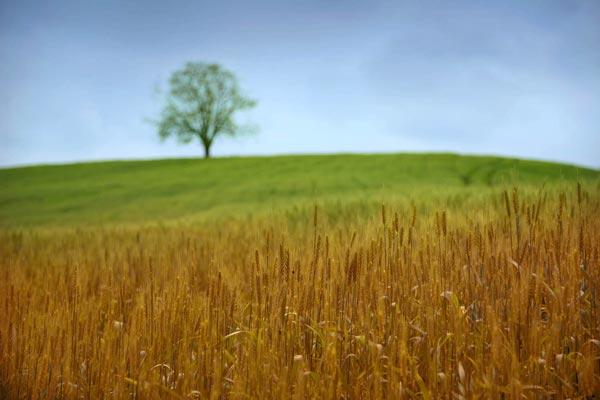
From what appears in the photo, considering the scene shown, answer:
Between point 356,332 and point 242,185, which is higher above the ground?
point 242,185

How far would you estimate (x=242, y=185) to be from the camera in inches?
683

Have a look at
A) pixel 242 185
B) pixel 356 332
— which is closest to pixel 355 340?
pixel 356 332

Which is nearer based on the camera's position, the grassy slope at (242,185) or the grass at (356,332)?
the grass at (356,332)

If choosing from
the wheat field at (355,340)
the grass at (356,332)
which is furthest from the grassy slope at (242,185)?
the wheat field at (355,340)

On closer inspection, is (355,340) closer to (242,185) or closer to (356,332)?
(356,332)

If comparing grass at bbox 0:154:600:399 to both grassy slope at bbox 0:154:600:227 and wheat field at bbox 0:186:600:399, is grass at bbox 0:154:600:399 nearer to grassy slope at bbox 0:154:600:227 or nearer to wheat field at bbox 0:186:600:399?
wheat field at bbox 0:186:600:399

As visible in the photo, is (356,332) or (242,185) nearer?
(356,332)

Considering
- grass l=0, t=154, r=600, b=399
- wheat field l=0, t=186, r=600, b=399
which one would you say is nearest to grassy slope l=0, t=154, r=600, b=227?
grass l=0, t=154, r=600, b=399

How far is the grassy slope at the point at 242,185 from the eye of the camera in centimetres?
1327

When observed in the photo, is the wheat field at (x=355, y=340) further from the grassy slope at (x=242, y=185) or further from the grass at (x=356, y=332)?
the grassy slope at (x=242, y=185)

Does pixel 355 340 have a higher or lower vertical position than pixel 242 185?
lower

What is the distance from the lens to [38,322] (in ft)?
10.1

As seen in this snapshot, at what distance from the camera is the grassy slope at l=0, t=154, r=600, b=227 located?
13266 millimetres

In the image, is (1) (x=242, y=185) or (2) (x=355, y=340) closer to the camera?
(2) (x=355, y=340)
